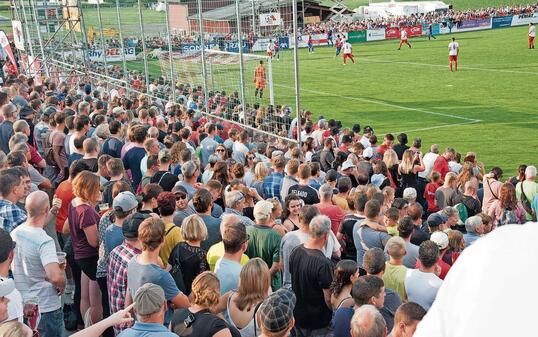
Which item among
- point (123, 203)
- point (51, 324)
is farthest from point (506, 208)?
point (51, 324)

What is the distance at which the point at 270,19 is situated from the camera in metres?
12.7

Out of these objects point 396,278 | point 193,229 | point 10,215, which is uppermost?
point 10,215

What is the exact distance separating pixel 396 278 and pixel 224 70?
1143 cm

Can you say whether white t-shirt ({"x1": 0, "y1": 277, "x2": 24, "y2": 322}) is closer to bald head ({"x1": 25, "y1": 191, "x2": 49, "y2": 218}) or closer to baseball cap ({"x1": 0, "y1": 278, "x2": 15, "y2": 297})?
baseball cap ({"x1": 0, "y1": 278, "x2": 15, "y2": 297})

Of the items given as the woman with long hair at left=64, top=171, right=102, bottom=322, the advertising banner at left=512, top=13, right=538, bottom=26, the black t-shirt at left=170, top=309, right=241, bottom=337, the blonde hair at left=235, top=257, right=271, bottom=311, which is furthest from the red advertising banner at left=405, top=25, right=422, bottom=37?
the black t-shirt at left=170, top=309, right=241, bottom=337

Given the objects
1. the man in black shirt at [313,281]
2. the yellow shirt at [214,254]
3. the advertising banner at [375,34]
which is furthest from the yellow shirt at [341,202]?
the advertising banner at [375,34]

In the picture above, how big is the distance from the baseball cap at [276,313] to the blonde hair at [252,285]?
56cm

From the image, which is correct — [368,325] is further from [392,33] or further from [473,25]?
[473,25]

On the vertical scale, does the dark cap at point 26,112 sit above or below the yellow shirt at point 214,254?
above

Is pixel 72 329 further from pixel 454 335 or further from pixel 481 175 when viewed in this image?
pixel 481 175

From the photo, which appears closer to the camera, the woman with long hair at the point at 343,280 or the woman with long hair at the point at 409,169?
the woman with long hair at the point at 343,280

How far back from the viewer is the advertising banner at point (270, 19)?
12.6 m

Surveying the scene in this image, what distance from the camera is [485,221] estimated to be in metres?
6.83

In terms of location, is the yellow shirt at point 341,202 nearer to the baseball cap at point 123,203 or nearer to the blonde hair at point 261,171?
the blonde hair at point 261,171
